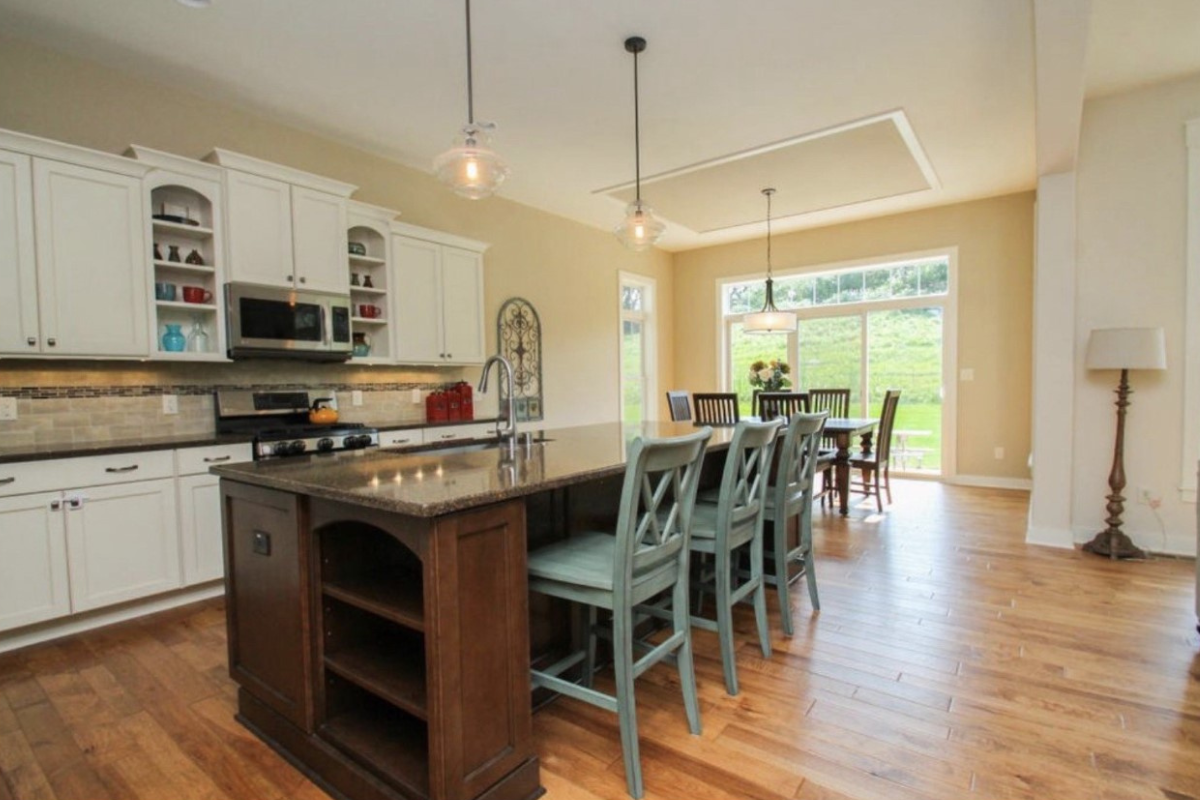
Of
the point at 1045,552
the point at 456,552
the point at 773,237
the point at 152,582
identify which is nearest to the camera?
the point at 456,552

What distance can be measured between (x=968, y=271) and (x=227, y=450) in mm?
6486

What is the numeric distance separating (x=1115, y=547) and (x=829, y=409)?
2.22m

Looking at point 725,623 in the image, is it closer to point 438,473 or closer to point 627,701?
point 627,701

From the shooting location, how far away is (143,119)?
3195 mm

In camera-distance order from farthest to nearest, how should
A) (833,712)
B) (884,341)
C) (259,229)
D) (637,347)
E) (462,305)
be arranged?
(637,347) → (884,341) → (462,305) → (259,229) → (833,712)

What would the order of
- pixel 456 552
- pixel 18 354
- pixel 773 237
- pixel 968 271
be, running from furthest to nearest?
pixel 773 237 < pixel 968 271 < pixel 18 354 < pixel 456 552

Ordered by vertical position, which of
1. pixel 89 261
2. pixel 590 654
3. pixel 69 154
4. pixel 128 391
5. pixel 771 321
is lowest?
pixel 590 654

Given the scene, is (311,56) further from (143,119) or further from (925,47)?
(925,47)

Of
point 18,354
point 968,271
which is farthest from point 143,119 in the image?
point 968,271

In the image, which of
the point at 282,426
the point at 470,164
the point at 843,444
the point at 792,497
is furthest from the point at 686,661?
the point at 843,444

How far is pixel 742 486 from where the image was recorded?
88.7 inches

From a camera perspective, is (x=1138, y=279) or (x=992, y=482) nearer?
(x=1138, y=279)

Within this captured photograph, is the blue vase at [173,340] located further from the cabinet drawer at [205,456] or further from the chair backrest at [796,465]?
the chair backrest at [796,465]

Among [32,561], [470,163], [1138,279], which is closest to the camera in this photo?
[470,163]
